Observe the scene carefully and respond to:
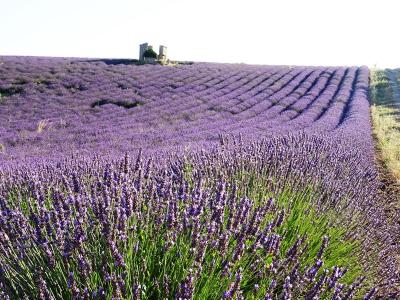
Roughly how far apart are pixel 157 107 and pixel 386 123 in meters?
7.39

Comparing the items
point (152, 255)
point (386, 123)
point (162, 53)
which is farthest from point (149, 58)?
point (152, 255)

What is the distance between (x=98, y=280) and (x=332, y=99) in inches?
701

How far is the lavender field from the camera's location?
7.00 ft

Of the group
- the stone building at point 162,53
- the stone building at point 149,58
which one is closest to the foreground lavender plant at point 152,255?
the stone building at point 149,58

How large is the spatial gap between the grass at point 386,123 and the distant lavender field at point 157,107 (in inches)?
18.2

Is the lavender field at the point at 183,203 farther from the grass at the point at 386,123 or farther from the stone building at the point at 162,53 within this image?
the stone building at the point at 162,53

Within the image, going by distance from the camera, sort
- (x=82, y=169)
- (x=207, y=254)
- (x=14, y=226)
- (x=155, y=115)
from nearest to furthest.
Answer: (x=207, y=254), (x=14, y=226), (x=82, y=169), (x=155, y=115)

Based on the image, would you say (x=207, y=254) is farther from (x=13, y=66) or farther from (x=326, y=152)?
(x=13, y=66)

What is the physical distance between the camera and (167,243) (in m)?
2.16

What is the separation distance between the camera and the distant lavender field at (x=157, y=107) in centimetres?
962

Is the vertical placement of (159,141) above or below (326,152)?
below

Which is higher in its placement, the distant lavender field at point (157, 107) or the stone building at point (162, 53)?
the stone building at point (162, 53)

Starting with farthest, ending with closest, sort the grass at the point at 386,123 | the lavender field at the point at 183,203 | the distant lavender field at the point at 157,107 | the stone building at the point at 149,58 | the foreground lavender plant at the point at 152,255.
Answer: the stone building at the point at 149,58
the distant lavender field at the point at 157,107
the grass at the point at 386,123
the lavender field at the point at 183,203
the foreground lavender plant at the point at 152,255

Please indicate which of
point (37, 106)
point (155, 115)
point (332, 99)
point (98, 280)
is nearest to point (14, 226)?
point (98, 280)
